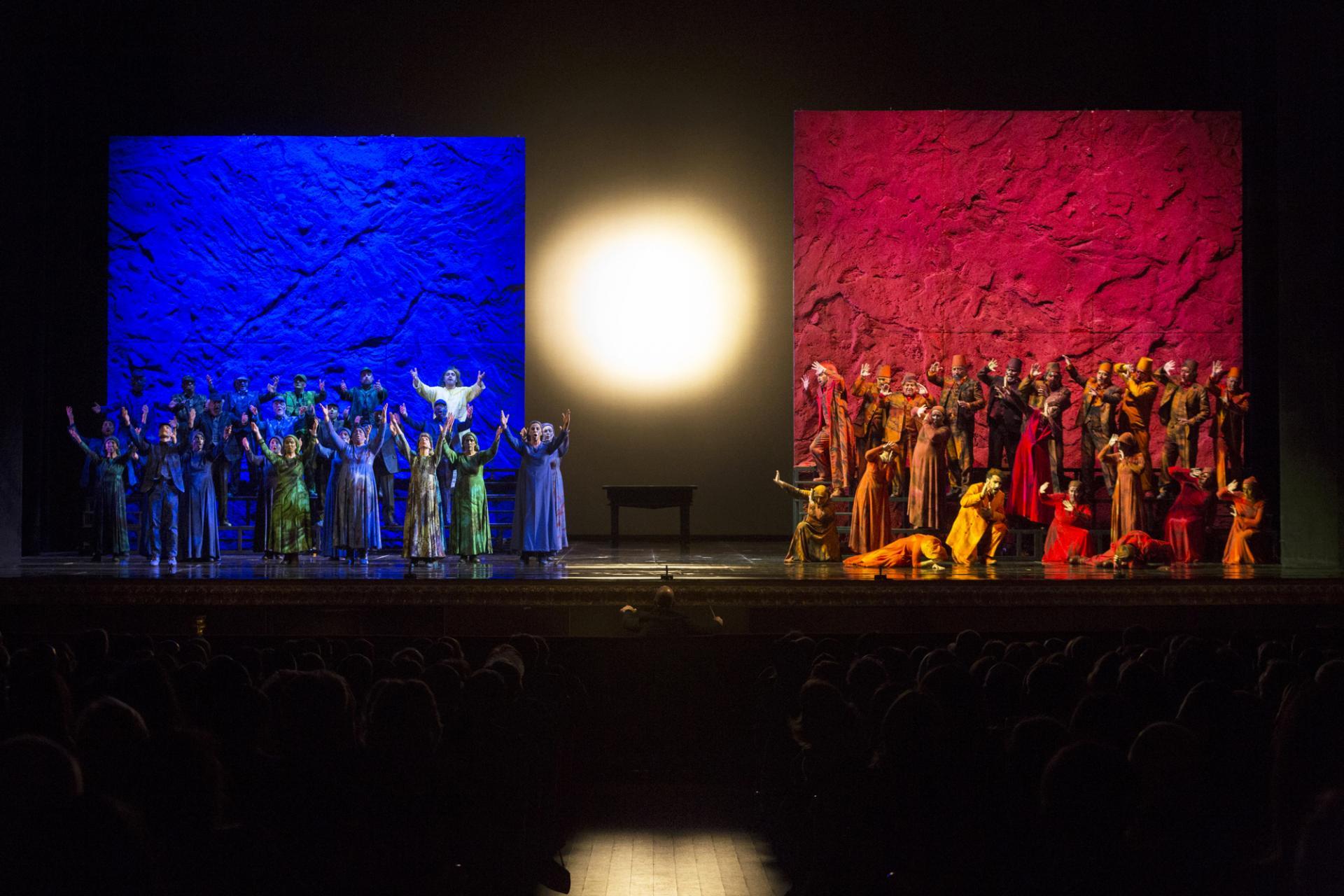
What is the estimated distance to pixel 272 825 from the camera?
247 centimetres

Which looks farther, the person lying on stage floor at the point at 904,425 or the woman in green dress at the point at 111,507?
the person lying on stage floor at the point at 904,425

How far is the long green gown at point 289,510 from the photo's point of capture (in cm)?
891

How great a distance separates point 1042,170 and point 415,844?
1082cm

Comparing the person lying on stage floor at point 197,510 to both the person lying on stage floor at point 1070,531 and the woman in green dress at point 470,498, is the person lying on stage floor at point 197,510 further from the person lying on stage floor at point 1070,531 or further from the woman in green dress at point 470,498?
the person lying on stage floor at point 1070,531

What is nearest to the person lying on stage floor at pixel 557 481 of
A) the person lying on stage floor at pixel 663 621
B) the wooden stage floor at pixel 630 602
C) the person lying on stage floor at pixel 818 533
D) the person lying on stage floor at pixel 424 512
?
the person lying on stage floor at pixel 424 512

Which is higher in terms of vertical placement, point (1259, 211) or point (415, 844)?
point (1259, 211)

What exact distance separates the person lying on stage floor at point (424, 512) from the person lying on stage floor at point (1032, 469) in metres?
4.84

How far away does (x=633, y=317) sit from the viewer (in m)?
11.7

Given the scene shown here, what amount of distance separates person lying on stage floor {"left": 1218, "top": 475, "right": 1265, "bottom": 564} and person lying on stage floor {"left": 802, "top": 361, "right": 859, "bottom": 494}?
10.1 ft

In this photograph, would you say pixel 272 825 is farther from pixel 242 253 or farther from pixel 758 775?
pixel 242 253

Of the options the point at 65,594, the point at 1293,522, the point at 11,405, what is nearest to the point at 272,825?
the point at 65,594

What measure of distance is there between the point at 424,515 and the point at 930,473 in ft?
13.8

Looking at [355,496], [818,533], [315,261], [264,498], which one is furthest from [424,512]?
[315,261]

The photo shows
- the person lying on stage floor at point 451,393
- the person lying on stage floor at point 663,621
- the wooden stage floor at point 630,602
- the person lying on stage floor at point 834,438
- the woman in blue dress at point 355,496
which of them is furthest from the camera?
the person lying on stage floor at point 451,393
